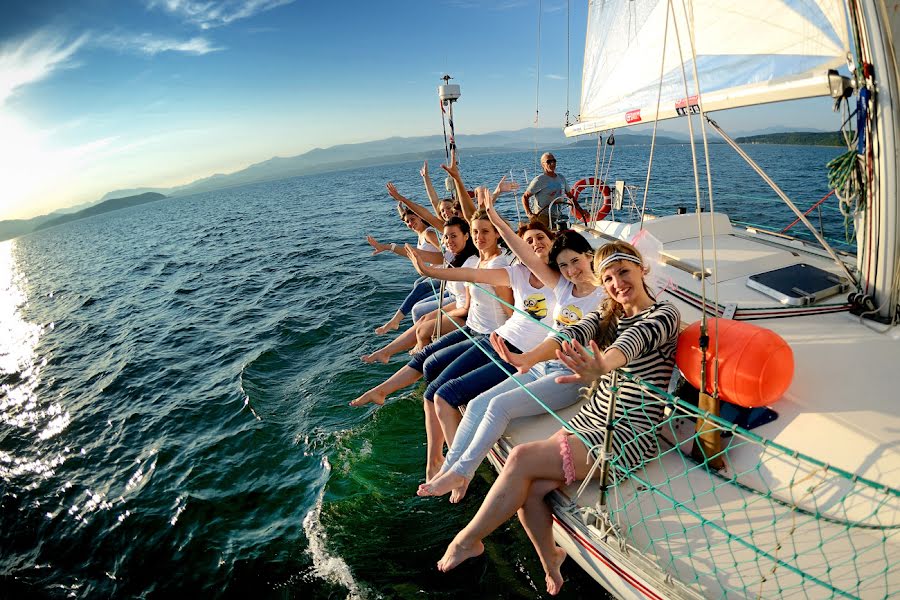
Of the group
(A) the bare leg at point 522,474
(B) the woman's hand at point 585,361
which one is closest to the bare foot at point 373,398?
(A) the bare leg at point 522,474

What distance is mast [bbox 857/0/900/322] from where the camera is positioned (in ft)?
11.1

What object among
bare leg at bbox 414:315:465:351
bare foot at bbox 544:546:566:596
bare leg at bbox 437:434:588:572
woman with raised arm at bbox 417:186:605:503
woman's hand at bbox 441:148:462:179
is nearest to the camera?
bare leg at bbox 437:434:588:572

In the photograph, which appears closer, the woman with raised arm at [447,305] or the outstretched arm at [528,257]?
the outstretched arm at [528,257]

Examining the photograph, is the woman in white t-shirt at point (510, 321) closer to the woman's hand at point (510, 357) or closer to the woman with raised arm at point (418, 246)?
the woman's hand at point (510, 357)

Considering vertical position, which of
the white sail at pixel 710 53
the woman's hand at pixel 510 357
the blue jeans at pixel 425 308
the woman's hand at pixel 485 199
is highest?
the white sail at pixel 710 53

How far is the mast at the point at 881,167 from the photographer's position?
3.39 meters

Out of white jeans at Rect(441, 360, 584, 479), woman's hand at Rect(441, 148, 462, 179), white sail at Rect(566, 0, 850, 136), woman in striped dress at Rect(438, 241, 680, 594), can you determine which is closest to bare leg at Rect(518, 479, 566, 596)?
woman in striped dress at Rect(438, 241, 680, 594)

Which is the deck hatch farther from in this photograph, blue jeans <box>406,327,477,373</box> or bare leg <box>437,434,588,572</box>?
blue jeans <box>406,327,477,373</box>

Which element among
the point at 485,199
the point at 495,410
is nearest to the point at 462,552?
the point at 495,410

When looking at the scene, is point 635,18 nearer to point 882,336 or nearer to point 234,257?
point 882,336

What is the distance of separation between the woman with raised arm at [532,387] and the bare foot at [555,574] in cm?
88

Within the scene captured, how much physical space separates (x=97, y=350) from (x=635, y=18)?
45.7 feet

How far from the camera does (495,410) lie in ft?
12.7

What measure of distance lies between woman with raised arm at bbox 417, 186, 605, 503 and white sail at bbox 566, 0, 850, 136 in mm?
1401
